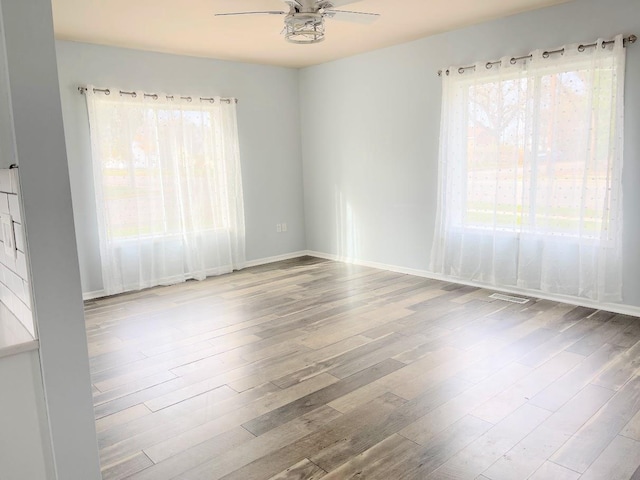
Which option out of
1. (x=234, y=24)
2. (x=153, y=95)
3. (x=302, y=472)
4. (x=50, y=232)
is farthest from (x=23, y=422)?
(x=153, y=95)

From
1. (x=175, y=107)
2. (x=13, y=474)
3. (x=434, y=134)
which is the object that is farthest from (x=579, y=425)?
(x=175, y=107)

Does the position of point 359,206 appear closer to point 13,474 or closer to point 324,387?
point 324,387

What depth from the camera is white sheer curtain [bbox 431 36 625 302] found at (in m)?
3.73

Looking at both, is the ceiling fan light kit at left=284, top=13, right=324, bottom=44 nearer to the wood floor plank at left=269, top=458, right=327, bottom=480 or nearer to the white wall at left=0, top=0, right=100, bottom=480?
the white wall at left=0, top=0, right=100, bottom=480

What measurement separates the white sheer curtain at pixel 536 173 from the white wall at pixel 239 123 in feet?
7.49

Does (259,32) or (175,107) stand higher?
(259,32)

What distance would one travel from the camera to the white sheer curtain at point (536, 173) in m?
3.73

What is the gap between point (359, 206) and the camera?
586 centimetres

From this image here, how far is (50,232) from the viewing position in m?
1.38

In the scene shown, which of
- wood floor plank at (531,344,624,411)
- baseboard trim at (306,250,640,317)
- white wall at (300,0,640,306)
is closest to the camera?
wood floor plank at (531,344,624,411)

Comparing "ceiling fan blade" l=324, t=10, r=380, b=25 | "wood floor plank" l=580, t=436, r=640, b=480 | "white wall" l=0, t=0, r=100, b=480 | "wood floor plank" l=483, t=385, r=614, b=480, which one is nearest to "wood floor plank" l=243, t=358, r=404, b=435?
"wood floor plank" l=483, t=385, r=614, b=480

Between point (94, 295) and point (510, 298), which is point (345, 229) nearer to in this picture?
point (510, 298)

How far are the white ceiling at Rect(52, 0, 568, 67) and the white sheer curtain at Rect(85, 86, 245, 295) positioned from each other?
64 centimetres

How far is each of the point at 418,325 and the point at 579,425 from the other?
5.01 ft
